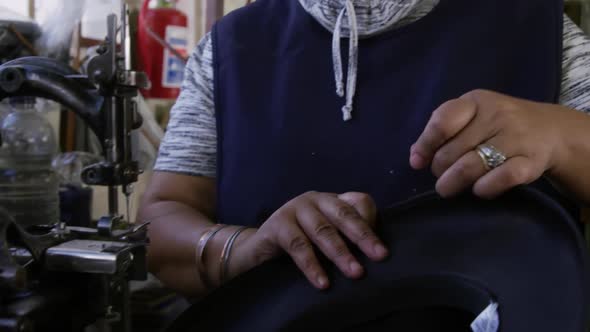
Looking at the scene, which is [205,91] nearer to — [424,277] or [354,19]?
[354,19]

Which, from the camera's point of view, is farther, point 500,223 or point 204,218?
point 204,218

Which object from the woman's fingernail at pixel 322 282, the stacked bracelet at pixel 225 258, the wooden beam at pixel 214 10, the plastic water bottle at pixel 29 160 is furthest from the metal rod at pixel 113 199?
the plastic water bottle at pixel 29 160

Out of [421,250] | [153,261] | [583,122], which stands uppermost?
[583,122]

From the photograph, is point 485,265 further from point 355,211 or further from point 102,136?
point 102,136

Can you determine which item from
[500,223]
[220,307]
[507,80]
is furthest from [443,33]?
[220,307]

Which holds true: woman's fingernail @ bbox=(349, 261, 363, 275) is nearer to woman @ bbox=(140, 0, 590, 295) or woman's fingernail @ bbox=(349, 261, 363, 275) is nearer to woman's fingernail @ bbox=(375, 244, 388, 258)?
woman's fingernail @ bbox=(375, 244, 388, 258)

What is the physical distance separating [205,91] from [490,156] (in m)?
0.50

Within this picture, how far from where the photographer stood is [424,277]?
0.51 meters

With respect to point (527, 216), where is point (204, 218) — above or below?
below

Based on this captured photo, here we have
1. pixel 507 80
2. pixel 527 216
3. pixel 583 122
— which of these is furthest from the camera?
pixel 507 80

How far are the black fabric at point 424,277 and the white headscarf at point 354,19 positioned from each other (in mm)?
311

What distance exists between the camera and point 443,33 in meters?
0.81

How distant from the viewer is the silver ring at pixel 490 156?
1.64 ft

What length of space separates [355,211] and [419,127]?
257mm
